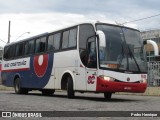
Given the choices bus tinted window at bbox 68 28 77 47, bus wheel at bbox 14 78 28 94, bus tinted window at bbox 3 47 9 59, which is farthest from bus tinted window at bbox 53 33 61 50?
bus tinted window at bbox 3 47 9 59

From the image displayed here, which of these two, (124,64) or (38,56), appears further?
(38,56)

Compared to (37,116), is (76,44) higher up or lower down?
higher up

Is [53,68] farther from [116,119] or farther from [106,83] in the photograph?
[116,119]

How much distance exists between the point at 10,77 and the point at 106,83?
11.0m

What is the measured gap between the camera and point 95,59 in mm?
15961

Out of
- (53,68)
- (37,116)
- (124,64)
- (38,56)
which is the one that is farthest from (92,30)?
(37,116)

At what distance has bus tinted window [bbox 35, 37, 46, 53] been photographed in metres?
20.7

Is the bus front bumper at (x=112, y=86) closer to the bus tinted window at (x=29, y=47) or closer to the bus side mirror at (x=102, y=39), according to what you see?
the bus side mirror at (x=102, y=39)

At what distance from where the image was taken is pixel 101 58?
15812 mm

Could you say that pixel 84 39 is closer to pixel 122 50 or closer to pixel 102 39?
pixel 102 39

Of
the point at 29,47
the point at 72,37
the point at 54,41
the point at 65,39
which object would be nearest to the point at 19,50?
the point at 29,47

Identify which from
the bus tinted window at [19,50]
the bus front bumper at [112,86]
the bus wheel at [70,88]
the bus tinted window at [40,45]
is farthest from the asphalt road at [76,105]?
the bus tinted window at [19,50]

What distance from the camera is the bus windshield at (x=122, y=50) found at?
15.9 m

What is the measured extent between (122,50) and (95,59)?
118 centimetres
